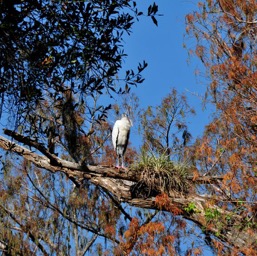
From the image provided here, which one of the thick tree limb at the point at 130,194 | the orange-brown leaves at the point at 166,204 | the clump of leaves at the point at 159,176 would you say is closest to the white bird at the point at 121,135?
the clump of leaves at the point at 159,176

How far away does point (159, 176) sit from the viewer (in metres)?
7.31

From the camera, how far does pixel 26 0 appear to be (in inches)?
136

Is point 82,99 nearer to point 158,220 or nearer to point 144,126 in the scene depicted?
point 158,220

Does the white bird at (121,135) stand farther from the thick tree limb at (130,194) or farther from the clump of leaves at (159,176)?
the thick tree limb at (130,194)

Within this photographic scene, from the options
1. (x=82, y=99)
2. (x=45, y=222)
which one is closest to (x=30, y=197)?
(x=45, y=222)

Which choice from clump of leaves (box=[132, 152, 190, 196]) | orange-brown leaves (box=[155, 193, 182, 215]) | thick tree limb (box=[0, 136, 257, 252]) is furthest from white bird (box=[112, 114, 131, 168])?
orange-brown leaves (box=[155, 193, 182, 215])

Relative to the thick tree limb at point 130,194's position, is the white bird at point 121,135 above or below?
above

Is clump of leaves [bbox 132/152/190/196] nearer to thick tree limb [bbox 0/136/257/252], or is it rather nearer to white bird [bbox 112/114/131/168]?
thick tree limb [bbox 0/136/257/252]

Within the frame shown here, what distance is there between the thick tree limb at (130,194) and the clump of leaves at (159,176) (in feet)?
0.30

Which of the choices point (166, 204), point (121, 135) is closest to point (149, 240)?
point (166, 204)

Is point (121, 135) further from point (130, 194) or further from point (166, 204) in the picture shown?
point (166, 204)

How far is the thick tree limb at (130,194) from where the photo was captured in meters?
6.58

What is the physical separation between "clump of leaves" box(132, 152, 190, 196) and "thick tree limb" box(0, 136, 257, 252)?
0.09 meters

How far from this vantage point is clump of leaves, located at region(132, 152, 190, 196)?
23.7ft
